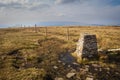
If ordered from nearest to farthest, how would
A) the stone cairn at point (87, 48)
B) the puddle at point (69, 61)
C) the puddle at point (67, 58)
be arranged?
the puddle at point (69, 61) → the puddle at point (67, 58) → the stone cairn at point (87, 48)

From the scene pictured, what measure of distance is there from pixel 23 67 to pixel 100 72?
10.8 m

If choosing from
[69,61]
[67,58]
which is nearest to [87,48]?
[69,61]

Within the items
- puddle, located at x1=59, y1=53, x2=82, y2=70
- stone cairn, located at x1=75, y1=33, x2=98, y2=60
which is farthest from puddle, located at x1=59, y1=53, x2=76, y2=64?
stone cairn, located at x1=75, y1=33, x2=98, y2=60

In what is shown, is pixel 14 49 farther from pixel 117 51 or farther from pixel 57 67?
pixel 117 51

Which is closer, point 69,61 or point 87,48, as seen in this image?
point 69,61

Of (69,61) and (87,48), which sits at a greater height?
(87,48)

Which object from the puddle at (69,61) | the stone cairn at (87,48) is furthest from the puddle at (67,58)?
the stone cairn at (87,48)

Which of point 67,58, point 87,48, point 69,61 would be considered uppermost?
point 87,48

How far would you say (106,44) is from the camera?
41844 mm

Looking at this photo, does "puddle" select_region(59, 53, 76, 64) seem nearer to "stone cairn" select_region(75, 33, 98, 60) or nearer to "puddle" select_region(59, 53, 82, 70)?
"puddle" select_region(59, 53, 82, 70)

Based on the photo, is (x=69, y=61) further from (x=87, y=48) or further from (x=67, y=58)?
(x=87, y=48)

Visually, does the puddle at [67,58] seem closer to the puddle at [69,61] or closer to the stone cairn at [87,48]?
the puddle at [69,61]

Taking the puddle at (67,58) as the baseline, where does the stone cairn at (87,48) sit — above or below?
above

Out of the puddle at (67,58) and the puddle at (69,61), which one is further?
the puddle at (67,58)
